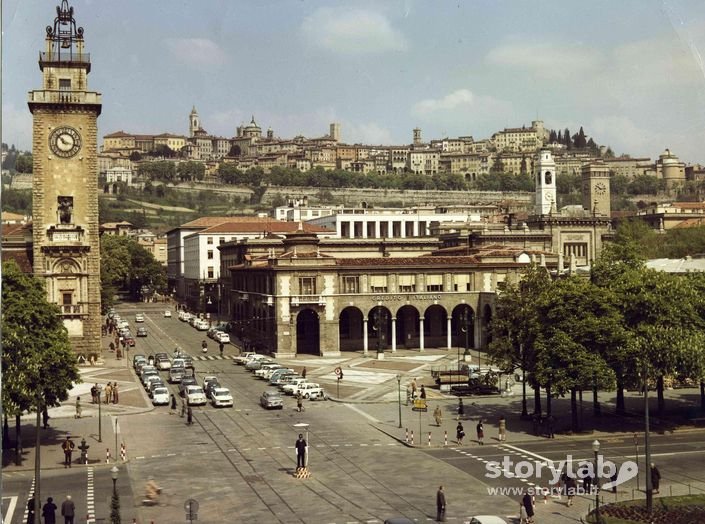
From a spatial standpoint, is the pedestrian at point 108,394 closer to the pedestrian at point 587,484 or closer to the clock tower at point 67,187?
the clock tower at point 67,187

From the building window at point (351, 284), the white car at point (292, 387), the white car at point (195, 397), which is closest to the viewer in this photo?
the white car at point (195, 397)

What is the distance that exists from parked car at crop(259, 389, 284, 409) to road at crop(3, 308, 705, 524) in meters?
0.63

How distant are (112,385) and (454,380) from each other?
2510 centimetres

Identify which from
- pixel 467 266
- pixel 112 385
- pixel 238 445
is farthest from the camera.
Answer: pixel 467 266

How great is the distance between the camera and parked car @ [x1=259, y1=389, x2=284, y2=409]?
64569 millimetres

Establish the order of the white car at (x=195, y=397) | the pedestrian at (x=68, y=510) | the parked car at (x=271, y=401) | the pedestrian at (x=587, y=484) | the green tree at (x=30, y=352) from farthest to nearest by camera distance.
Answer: the white car at (x=195, y=397) → the parked car at (x=271, y=401) → the green tree at (x=30, y=352) → the pedestrian at (x=587, y=484) → the pedestrian at (x=68, y=510)

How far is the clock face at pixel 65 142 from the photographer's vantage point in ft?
285

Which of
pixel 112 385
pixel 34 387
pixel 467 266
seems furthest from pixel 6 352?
pixel 467 266

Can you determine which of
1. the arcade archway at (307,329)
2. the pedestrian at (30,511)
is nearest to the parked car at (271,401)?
the pedestrian at (30,511)

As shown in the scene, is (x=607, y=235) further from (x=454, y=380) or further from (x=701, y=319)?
(x=701, y=319)

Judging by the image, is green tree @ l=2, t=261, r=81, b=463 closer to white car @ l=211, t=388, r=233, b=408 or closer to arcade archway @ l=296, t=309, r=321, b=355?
white car @ l=211, t=388, r=233, b=408

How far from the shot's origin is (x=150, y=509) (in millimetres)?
38531

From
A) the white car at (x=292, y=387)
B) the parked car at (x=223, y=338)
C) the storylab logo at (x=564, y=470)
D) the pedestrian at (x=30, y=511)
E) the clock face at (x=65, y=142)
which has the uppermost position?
the clock face at (x=65, y=142)

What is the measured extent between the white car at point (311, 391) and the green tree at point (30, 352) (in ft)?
66.0
